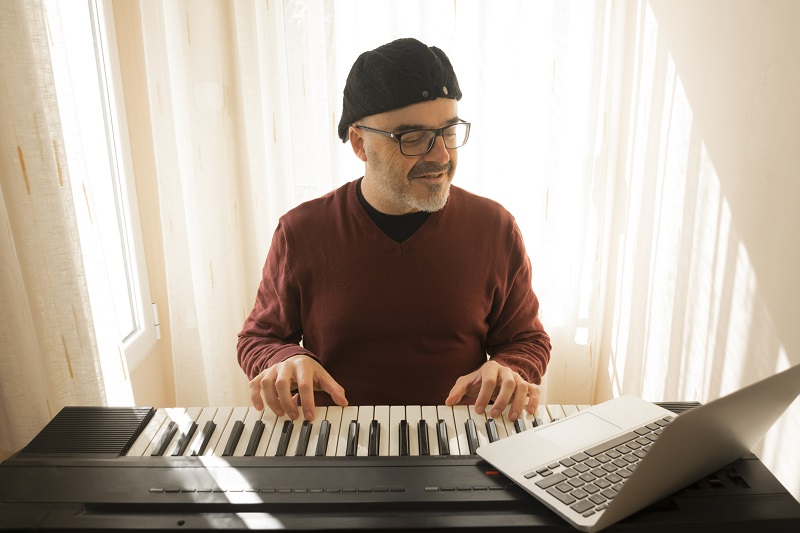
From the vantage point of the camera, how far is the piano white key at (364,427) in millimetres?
896

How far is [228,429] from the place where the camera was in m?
0.95

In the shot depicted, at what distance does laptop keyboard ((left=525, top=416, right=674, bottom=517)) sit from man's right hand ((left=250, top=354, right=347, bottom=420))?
15.6 inches

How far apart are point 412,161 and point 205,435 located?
2.48 feet

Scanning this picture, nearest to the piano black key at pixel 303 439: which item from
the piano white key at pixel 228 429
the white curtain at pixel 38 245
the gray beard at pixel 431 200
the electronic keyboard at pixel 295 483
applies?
the electronic keyboard at pixel 295 483

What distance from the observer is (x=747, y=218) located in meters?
1.20

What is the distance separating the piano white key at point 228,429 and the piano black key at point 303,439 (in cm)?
11

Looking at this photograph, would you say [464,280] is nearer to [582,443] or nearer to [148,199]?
[582,443]

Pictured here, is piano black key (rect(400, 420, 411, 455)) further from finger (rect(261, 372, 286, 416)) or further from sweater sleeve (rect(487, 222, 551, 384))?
sweater sleeve (rect(487, 222, 551, 384))

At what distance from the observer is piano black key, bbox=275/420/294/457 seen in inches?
34.7

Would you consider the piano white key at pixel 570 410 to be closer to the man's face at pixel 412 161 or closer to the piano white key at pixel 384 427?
the piano white key at pixel 384 427

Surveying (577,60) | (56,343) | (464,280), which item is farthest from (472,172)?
(56,343)

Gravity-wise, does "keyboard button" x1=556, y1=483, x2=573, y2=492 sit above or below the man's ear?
below

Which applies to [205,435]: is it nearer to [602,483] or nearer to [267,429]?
[267,429]

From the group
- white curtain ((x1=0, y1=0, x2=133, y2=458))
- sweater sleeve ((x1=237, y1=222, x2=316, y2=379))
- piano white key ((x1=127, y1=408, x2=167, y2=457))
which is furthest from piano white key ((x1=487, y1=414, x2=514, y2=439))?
white curtain ((x1=0, y1=0, x2=133, y2=458))
